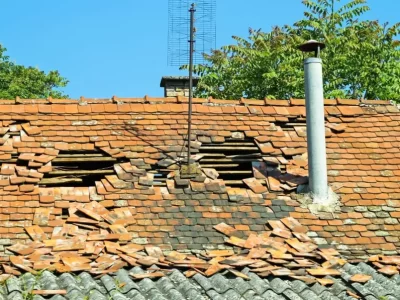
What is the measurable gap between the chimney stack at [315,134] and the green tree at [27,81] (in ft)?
52.0

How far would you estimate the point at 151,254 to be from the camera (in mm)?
10562

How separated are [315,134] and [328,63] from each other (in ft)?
34.9

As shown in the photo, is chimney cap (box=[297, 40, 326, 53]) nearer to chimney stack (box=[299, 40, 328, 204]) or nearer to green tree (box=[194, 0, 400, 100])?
chimney stack (box=[299, 40, 328, 204])

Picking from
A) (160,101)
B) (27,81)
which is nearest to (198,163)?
(160,101)

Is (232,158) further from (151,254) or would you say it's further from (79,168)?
(151,254)

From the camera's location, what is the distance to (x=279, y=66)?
22.3 metres

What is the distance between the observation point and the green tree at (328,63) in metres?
22.2

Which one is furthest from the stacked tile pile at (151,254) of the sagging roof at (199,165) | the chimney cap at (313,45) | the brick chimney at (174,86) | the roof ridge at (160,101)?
the brick chimney at (174,86)

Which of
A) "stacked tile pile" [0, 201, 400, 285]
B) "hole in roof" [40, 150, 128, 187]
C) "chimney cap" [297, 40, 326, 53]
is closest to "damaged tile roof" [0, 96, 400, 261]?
"hole in roof" [40, 150, 128, 187]

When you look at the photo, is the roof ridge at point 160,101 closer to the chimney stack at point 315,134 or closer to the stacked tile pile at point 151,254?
the chimney stack at point 315,134

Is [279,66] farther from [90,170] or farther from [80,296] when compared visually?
[80,296]

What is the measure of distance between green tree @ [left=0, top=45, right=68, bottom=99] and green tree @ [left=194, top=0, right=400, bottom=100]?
646cm

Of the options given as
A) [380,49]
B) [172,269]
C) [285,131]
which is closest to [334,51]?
[380,49]

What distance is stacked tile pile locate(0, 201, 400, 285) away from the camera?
10133mm
